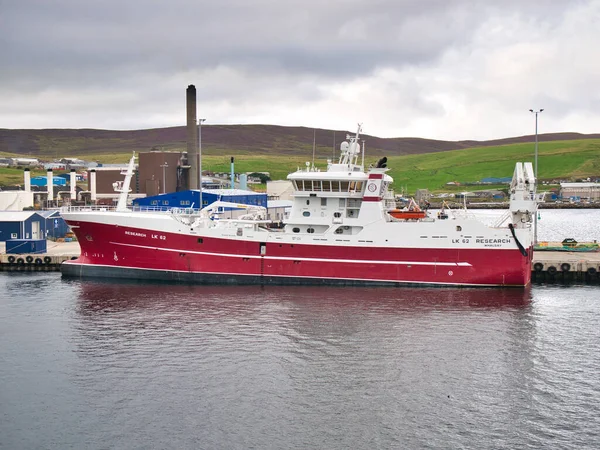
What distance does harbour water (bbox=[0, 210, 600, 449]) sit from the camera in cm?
1875

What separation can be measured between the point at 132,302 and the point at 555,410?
21.5 m

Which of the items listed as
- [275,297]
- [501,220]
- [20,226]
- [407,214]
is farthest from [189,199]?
[501,220]

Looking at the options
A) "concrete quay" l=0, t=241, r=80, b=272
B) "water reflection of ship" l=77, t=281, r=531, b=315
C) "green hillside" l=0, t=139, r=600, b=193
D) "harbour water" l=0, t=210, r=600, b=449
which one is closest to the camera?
"harbour water" l=0, t=210, r=600, b=449

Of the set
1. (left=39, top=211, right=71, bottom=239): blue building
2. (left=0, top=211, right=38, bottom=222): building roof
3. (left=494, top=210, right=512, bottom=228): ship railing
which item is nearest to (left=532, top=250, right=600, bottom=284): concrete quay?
(left=494, top=210, right=512, bottom=228): ship railing

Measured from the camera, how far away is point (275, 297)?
35.3 meters

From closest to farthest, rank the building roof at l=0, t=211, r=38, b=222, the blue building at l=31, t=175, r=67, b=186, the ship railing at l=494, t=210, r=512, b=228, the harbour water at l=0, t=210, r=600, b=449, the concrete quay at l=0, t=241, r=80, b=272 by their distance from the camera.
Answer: the harbour water at l=0, t=210, r=600, b=449
the ship railing at l=494, t=210, r=512, b=228
the concrete quay at l=0, t=241, r=80, b=272
the building roof at l=0, t=211, r=38, b=222
the blue building at l=31, t=175, r=67, b=186

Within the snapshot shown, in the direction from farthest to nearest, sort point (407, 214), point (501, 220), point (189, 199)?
1. point (189, 199)
2. point (501, 220)
3. point (407, 214)

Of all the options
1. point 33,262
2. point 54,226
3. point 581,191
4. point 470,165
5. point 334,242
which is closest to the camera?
point 334,242

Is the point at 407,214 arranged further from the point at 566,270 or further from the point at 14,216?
the point at 14,216

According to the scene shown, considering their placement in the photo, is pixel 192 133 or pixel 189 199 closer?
pixel 189 199

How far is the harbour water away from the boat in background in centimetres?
247

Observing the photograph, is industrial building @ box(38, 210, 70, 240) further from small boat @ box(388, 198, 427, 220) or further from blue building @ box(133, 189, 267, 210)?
small boat @ box(388, 198, 427, 220)

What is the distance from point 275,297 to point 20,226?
25.7 m

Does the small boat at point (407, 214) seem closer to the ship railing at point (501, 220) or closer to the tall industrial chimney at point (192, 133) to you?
the ship railing at point (501, 220)
